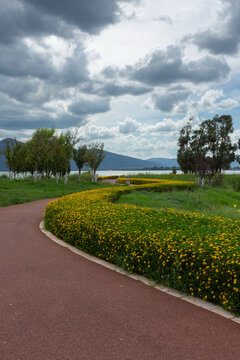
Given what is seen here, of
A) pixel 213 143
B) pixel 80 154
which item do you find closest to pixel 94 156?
pixel 80 154

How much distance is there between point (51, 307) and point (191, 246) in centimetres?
238

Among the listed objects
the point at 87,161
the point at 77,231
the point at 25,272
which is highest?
the point at 87,161

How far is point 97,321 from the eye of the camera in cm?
348

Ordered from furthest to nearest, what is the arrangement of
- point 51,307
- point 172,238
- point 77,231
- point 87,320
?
point 77,231 < point 172,238 < point 51,307 < point 87,320

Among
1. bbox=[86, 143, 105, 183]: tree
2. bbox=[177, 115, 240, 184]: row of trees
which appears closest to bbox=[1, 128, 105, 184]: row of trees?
bbox=[86, 143, 105, 183]: tree

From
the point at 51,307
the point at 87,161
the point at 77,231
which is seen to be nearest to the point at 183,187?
the point at 87,161

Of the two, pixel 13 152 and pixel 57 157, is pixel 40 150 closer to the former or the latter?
pixel 57 157

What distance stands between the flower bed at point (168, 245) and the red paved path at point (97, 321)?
35cm

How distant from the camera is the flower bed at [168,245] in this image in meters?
4.00

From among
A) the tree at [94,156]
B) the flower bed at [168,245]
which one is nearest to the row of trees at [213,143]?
the tree at [94,156]

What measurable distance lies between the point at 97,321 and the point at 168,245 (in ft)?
5.90

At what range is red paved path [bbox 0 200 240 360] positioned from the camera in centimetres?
292

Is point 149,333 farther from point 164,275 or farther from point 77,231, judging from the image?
point 77,231

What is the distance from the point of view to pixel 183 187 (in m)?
22.0
